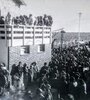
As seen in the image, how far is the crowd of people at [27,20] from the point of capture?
13.3 meters

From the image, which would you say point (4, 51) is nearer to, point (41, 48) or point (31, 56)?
point (31, 56)

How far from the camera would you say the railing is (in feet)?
43.9

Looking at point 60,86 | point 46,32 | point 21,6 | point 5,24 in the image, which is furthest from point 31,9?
point 60,86

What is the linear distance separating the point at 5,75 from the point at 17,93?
1.74 metres

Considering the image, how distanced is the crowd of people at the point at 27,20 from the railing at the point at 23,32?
18cm

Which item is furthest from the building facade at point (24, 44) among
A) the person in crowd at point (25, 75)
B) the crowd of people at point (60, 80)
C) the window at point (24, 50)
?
the crowd of people at point (60, 80)

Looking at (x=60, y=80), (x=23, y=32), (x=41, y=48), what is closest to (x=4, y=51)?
(x=23, y=32)

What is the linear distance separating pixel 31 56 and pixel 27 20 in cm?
185

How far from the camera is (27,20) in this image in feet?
47.5

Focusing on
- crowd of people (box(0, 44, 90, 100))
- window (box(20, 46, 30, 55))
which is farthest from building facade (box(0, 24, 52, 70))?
crowd of people (box(0, 44, 90, 100))

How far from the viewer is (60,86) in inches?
343

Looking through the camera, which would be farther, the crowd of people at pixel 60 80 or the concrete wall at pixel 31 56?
the concrete wall at pixel 31 56

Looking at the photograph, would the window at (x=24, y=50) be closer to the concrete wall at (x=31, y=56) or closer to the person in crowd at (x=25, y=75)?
the concrete wall at (x=31, y=56)

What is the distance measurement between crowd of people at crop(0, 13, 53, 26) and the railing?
18 cm
